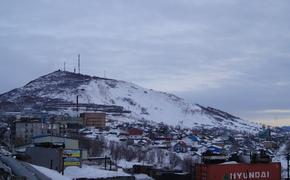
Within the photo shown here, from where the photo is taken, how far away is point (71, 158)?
50906mm

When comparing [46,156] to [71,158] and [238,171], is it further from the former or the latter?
[238,171]

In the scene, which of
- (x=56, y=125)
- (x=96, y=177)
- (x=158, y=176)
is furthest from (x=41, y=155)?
(x=56, y=125)

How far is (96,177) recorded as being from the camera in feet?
120

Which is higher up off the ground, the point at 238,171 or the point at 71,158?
the point at 71,158

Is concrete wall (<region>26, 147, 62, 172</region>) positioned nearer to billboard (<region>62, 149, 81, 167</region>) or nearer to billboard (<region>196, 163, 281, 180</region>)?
billboard (<region>62, 149, 81, 167</region>)

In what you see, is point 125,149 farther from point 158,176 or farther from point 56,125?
point 158,176

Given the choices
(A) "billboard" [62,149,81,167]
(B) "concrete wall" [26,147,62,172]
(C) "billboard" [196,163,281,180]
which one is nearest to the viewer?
(C) "billboard" [196,163,281,180]

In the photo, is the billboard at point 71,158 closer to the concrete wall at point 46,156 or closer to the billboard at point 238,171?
the concrete wall at point 46,156

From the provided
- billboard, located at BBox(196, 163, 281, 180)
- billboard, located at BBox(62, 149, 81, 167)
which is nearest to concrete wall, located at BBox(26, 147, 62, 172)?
billboard, located at BBox(62, 149, 81, 167)

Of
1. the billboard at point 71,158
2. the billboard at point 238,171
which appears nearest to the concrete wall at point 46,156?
the billboard at point 71,158

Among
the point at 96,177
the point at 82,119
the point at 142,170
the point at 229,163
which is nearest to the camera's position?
the point at 96,177

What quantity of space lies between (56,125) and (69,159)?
9738 centimetres

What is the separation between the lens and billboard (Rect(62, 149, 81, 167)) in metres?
50.1

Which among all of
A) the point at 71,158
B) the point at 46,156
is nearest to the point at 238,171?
the point at 71,158
